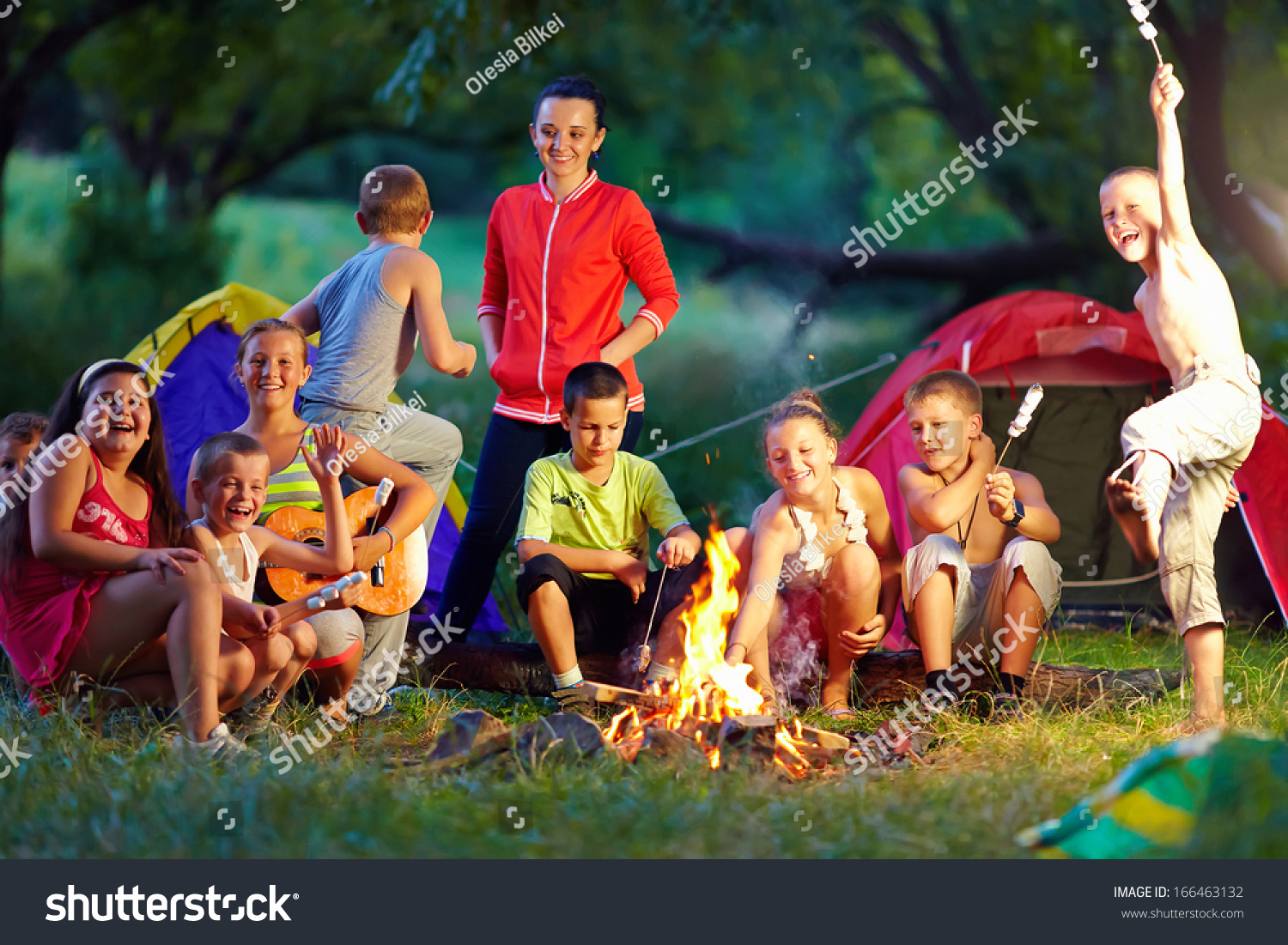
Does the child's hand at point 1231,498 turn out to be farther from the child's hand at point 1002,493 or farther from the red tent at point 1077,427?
the red tent at point 1077,427

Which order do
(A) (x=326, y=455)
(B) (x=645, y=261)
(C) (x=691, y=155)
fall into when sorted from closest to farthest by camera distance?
(A) (x=326, y=455) < (B) (x=645, y=261) < (C) (x=691, y=155)

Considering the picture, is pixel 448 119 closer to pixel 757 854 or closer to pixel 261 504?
pixel 261 504

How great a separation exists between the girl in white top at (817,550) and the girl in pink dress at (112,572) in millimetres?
1298

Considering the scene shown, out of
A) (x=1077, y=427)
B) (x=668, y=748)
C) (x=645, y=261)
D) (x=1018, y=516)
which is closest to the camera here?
(x=668, y=748)

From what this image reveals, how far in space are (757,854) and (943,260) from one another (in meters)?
6.85

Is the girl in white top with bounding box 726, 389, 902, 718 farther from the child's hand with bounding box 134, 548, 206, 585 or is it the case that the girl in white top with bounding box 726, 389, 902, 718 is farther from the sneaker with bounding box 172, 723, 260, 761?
the child's hand with bounding box 134, 548, 206, 585

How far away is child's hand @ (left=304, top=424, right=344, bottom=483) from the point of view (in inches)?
122

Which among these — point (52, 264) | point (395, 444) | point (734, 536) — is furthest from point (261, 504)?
point (52, 264)

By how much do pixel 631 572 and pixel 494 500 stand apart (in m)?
0.56

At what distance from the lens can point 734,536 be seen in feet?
11.1

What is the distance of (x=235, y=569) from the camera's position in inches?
123

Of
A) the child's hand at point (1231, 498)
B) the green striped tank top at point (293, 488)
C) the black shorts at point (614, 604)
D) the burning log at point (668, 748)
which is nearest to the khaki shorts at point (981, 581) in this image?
the child's hand at point (1231, 498)

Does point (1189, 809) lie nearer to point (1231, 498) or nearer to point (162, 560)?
point (1231, 498)

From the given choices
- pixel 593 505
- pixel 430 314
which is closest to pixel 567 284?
pixel 430 314
